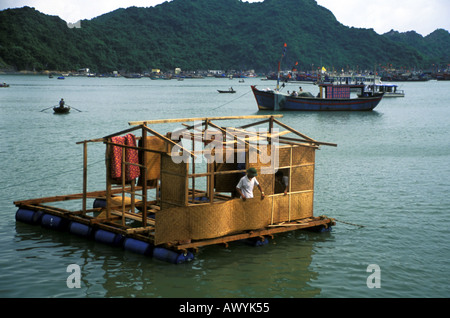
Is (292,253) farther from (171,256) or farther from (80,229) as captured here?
(80,229)

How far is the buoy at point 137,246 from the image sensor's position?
15.9 metres

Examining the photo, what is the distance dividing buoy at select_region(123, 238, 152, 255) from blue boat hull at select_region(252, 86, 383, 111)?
2358 inches

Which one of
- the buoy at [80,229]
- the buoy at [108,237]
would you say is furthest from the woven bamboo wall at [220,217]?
the buoy at [80,229]

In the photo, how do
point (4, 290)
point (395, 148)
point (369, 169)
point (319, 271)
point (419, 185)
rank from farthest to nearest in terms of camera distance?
point (395, 148) → point (369, 169) → point (419, 185) → point (319, 271) → point (4, 290)

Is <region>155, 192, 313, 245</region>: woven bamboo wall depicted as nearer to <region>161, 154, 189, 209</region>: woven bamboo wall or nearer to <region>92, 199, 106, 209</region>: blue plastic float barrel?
<region>161, 154, 189, 209</region>: woven bamboo wall

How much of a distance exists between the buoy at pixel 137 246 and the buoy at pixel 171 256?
0.32 metres

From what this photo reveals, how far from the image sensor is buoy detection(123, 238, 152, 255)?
15906mm

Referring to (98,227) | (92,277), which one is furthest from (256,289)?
(98,227)

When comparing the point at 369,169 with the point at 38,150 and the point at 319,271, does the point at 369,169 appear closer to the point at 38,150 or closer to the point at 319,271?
the point at 319,271

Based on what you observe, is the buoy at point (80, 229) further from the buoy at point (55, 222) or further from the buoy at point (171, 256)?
the buoy at point (171, 256)

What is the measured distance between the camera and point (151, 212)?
19234 millimetres
